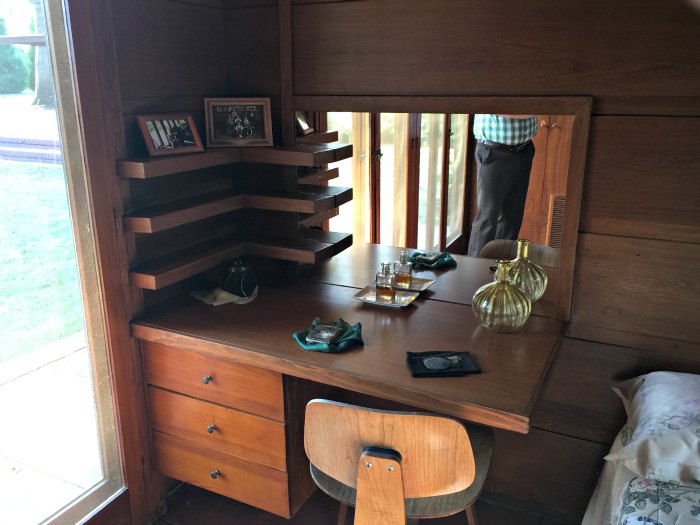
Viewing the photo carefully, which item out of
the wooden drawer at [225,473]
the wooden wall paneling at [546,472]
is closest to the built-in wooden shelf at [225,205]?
the wooden drawer at [225,473]

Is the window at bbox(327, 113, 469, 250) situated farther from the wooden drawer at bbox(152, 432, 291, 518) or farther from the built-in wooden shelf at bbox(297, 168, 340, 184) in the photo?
the wooden drawer at bbox(152, 432, 291, 518)

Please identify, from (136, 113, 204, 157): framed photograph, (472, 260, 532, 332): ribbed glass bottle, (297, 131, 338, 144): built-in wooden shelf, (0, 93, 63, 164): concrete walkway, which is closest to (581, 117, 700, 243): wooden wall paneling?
(472, 260, 532, 332): ribbed glass bottle

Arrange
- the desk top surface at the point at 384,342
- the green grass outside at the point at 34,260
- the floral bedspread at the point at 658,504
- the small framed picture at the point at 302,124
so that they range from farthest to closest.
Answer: the small framed picture at the point at 302,124, the green grass outside at the point at 34,260, the desk top surface at the point at 384,342, the floral bedspread at the point at 658,504

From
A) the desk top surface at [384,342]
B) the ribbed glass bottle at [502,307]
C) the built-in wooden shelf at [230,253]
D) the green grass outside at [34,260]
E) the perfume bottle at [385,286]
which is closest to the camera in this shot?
the desk top surface at [384,342]

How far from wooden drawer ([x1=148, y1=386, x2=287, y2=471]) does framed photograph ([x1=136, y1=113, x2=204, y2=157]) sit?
68 cm

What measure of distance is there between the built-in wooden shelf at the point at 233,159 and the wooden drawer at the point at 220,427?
2.06 feet

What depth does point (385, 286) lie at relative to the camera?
1.75m

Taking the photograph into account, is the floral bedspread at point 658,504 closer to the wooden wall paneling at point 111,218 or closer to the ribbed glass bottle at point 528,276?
the ribbed glass bottle at point 528,276

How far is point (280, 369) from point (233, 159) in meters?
0.68

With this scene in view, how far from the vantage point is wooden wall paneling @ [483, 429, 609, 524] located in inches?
69.3

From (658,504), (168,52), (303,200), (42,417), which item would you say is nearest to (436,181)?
(303,200)

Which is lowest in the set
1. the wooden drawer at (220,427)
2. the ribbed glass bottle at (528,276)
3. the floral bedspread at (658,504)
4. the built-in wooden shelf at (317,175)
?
the wooden drawer at (220,427)

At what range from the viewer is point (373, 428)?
3.88 ft

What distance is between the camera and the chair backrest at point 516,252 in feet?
5.52
